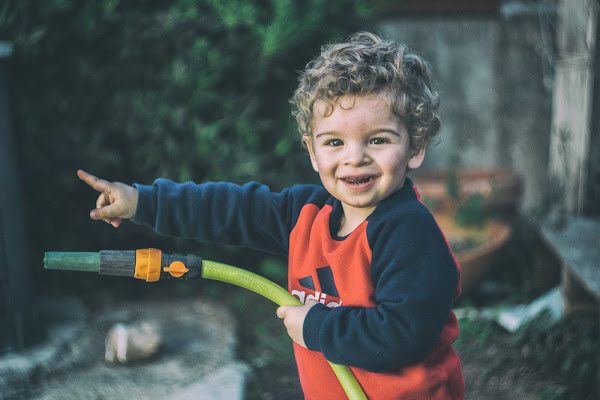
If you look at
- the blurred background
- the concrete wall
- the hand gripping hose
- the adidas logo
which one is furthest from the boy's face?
the concrete wall

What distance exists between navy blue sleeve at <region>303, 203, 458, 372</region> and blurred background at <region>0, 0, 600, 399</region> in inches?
49.7

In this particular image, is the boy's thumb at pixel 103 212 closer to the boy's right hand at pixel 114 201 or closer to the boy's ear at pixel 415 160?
the boy's right hand at pixel 114 201

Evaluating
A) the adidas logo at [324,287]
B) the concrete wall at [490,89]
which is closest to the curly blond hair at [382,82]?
the adidas logo at [324,287]

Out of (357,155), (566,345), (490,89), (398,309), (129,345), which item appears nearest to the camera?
(398,309)

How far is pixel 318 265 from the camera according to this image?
148 cm

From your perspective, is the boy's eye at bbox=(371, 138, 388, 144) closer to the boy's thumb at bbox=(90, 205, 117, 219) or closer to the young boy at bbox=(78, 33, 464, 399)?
the young boy at bbox=(78, 33, 464, 399)

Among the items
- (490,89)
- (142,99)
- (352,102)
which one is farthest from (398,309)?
(490,89)

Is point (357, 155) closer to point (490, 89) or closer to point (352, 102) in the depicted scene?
point (352, 102)

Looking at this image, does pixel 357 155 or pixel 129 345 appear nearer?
pixel 357 155

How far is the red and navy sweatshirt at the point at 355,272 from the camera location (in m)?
1.26

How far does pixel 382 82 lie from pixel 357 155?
0.19 metres

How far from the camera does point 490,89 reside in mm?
4895

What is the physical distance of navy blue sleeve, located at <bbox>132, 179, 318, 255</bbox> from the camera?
5.20 ft

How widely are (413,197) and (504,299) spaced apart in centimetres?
224
